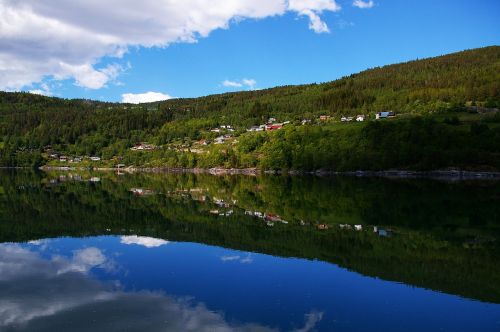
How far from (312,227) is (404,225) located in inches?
272

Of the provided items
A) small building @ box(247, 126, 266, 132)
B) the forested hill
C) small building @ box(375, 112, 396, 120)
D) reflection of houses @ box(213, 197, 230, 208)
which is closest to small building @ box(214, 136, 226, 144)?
small building @ box(247, 126, 266, 132)

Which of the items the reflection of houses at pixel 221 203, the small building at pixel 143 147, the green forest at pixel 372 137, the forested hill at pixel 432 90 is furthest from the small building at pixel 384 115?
the reflection of houses at pixel 221 203

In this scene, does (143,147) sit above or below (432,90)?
below

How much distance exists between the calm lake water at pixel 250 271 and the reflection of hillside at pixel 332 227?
13cm

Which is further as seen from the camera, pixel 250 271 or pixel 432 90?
pixel 432 90

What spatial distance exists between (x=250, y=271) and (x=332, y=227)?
13042 mm

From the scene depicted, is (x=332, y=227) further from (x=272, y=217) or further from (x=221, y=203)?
(x=221, y=203)

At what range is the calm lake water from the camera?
14.0 metres

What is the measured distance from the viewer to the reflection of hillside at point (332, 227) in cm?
2041

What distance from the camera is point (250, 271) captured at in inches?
781

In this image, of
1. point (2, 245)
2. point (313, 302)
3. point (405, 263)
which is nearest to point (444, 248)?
point (405, 263)

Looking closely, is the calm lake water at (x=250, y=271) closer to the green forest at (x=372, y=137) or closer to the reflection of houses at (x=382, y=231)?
the reflection of houses at (x=382, y=231)

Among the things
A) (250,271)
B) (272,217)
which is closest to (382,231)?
(272,217)

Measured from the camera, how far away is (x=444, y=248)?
2477 centimetres
